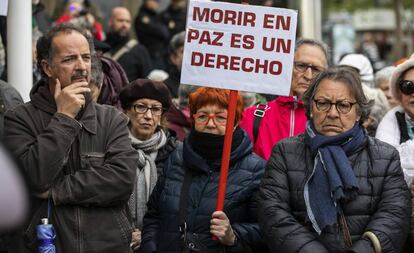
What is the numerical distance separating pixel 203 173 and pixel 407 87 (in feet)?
4.99

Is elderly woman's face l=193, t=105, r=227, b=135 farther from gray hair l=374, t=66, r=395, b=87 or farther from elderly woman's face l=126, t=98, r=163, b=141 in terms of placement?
gray hair l=374, t=66, r=395, b=87

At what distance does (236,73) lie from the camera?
16.5 feet

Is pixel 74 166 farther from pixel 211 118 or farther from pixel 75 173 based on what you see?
pixel 211 118

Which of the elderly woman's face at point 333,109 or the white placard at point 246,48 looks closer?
the elderly woman's face at point 333,109

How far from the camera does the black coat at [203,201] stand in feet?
16.3

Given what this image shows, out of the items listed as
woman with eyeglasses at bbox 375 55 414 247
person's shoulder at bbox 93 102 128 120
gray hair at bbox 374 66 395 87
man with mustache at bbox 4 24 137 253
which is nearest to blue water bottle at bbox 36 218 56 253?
man with mustache at bbox 4 24 137 253

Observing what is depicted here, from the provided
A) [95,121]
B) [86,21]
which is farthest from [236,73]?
[86,21]

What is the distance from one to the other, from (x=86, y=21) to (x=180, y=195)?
590cm

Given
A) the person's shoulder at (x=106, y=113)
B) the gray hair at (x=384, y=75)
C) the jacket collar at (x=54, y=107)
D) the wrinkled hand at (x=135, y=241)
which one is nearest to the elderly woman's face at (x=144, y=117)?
the wrinkled hand at (x=135, y=241)

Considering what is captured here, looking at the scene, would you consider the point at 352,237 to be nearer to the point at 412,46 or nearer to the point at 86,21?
the point at 86,21

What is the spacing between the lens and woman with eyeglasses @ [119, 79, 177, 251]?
18.0 feet

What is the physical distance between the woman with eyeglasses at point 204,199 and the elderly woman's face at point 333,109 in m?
0.49

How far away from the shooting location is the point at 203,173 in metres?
5.08

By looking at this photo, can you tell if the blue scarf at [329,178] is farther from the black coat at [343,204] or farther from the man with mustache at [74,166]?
the man with mustache at [74,166]
